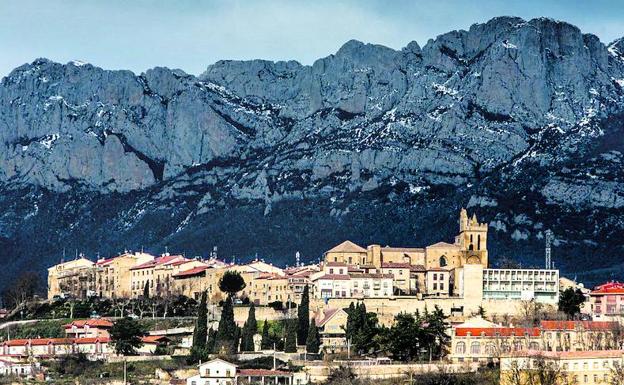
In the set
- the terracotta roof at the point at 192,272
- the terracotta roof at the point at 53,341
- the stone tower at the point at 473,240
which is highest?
the stone tower at the point at 473,240

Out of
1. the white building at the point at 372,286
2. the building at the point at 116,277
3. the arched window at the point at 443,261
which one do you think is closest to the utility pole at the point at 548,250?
the arched window at the point at 443,261

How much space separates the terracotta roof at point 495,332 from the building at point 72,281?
58143 mm

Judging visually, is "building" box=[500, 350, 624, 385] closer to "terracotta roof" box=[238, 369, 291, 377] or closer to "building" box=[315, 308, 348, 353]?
"terracotta roof" box=[238, 369, 291, 377]

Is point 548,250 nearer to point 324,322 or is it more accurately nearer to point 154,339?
point 324,322

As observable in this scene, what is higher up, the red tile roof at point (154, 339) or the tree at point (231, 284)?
the tree at point (231, 284)

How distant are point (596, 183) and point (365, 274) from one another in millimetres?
66976

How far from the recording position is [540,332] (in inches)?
4518

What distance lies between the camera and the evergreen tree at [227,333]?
394 feet

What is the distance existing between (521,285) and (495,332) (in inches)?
910

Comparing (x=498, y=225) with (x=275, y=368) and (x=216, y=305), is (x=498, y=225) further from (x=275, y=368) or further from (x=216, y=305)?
(x=275, y=368)

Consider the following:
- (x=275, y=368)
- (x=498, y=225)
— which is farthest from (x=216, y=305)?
(x=498, y=225)

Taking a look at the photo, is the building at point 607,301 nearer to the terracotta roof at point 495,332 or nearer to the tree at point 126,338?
the terracotta roof at point 495,332

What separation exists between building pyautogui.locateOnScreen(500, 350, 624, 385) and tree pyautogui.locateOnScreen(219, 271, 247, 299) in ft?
144

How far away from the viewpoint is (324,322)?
126 meters
